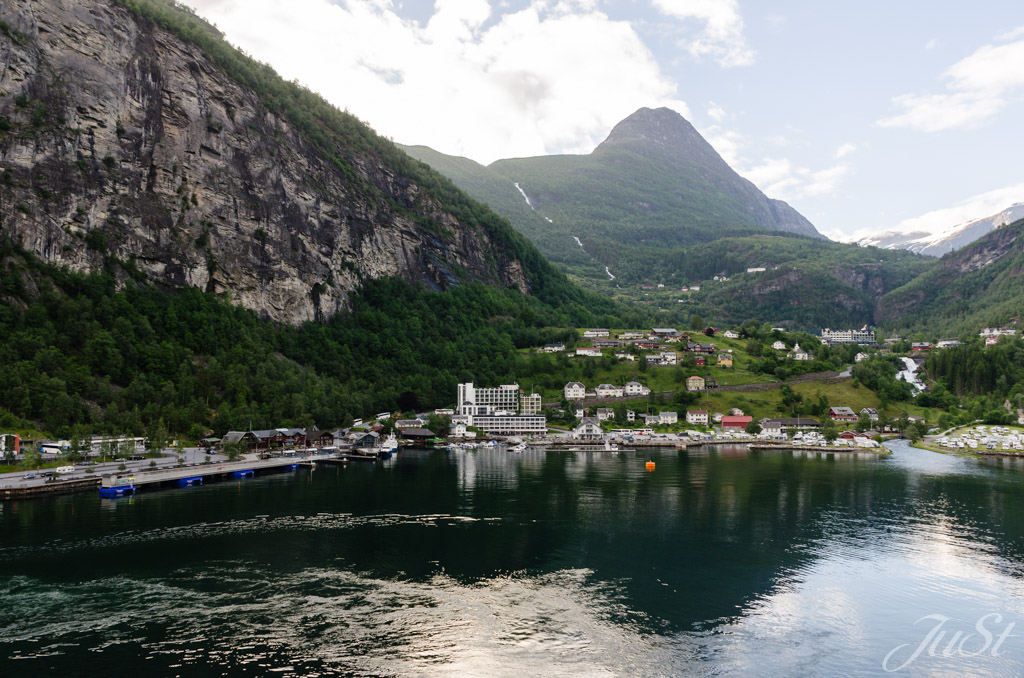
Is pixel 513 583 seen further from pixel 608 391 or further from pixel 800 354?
pixel 800 354

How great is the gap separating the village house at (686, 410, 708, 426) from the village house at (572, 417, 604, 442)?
73.4 feet

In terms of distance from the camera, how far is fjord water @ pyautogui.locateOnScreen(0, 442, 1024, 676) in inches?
1011

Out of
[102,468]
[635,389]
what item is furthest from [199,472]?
[635,389]

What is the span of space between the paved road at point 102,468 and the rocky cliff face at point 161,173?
45.2 metres

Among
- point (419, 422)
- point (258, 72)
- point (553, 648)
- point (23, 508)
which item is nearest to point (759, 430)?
point (419, 422)

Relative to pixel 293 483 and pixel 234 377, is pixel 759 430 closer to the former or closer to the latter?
pixel 293 483

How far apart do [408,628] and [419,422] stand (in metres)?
96.0

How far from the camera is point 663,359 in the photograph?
156m

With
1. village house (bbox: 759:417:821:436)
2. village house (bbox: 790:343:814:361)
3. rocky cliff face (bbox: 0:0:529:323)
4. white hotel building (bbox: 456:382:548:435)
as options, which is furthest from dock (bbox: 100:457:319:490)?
village house (bbox: 790:343:814:361)

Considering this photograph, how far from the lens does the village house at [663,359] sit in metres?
154

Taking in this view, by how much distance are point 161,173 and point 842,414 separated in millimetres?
147471

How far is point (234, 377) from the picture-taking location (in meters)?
104

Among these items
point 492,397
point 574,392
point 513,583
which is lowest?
point 513,583

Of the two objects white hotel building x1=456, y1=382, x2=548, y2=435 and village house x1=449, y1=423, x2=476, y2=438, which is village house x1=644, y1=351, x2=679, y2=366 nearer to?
white hotel building x1=456, y1=382, x2=548, y2=435
